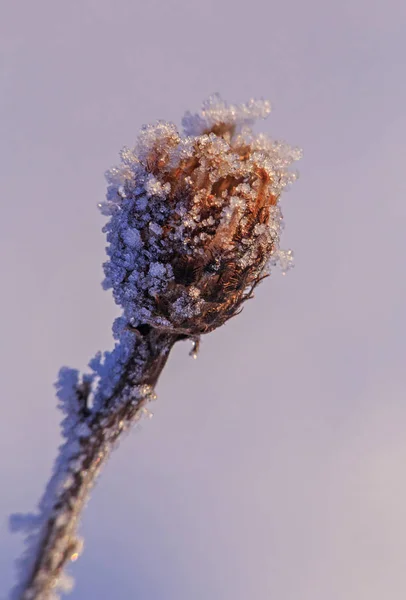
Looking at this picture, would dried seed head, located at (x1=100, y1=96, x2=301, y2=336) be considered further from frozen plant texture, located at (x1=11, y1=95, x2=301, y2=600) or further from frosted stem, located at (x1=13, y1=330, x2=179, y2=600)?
frosted stem, located at (x1=13, y1=330, x2=179, y2=600)

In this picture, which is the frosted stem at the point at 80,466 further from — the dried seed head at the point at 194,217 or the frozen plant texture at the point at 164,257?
the dried seed head at the point at 194,217

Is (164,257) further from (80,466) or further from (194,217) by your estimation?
(80,466)

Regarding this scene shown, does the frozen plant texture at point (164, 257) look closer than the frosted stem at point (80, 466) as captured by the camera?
No

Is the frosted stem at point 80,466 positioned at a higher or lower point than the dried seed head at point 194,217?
lower

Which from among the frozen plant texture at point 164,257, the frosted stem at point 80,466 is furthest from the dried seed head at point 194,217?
the frosted stem at point 80,466

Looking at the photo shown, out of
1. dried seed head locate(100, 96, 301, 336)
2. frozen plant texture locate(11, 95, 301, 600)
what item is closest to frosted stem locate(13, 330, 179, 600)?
frozen plant texture locate(11, 95, 301, 600)

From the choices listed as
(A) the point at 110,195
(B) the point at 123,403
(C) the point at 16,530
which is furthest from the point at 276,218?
(C) the point at 16,530
